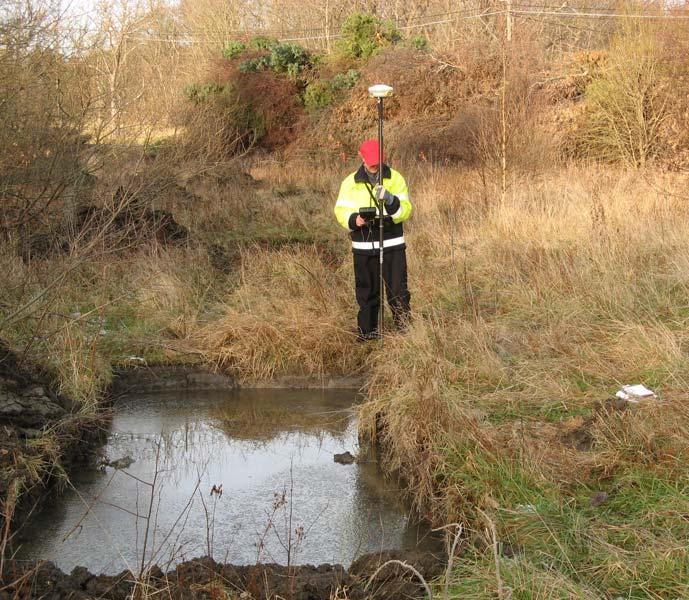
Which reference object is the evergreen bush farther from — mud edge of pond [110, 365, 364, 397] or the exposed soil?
the exposed soil

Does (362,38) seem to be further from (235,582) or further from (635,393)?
(235,582)

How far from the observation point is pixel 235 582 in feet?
14.7

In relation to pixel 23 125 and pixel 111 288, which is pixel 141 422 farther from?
pixel 23 125

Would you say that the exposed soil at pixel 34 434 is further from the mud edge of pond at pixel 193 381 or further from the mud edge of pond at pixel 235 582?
the mud edge of pond at pixel 193 381

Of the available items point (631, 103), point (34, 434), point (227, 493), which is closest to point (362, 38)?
point (631, 103)

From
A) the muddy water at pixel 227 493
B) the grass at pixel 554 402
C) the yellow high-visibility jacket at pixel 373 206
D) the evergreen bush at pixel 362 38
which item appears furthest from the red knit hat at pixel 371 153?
the evergreen bush at pixel 362 38

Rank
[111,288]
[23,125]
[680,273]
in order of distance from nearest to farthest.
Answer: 1. [680,273]
2. [23,125]
3. [111,288]

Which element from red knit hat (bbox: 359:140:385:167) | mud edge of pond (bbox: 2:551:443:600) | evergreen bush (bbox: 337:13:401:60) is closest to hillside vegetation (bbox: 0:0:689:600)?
mud edge of pond (bbox: 2:551:443:600)

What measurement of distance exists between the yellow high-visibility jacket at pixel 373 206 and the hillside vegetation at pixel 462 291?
2.04ft

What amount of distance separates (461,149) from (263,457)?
1615cm

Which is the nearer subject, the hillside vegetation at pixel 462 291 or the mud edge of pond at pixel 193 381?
the hillside vegetation at pixel 462 291

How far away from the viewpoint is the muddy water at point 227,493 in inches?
206

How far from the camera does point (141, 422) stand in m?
7.82

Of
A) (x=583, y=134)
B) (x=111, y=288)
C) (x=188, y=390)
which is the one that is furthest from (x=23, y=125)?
(x=583, y=134)
